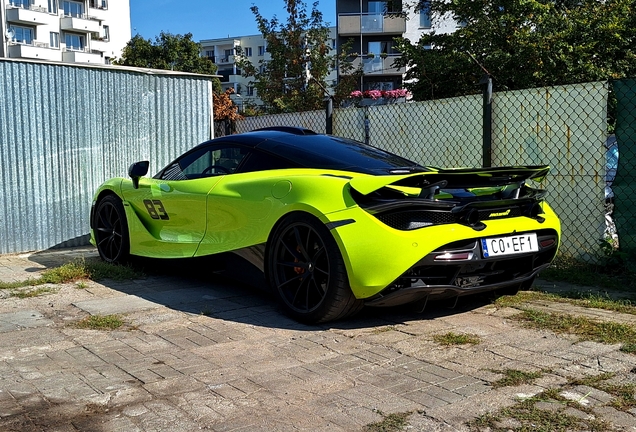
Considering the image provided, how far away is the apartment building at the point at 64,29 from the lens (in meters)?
60.2

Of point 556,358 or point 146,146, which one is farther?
point 146,146

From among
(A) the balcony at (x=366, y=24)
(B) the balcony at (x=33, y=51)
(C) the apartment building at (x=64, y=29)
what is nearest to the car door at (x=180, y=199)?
(A) the balcony at (x=366, y=24)

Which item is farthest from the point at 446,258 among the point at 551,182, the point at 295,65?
the point at 295,65

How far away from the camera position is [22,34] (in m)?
62.0

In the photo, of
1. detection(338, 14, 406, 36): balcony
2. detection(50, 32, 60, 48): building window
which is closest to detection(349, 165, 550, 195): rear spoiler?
detection(338, 14, 406, 36): balcony

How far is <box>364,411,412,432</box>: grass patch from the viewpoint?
9.11 feet

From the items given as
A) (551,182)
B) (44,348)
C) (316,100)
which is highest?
(316,100)

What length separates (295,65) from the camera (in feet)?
55.8

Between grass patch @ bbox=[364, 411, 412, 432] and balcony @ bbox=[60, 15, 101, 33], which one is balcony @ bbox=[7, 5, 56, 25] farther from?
grass patch @ bbox=[364, 411, 412, 432]

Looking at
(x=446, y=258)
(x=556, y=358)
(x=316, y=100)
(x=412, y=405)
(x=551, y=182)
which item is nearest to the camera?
(x=412, y=405)

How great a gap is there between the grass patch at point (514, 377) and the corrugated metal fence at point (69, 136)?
6205mm

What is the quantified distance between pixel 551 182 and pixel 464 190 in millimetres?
2454

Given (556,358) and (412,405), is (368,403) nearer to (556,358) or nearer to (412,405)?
(412,405)

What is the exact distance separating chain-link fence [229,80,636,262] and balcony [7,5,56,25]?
2428 inches
